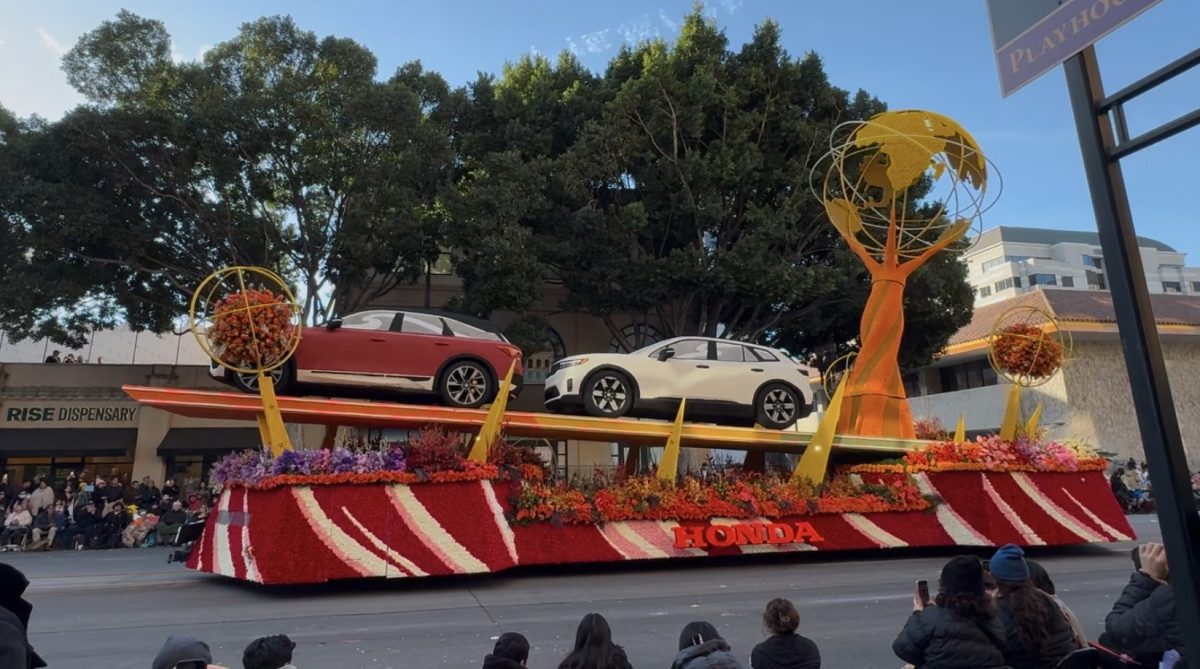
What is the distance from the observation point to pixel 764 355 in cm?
1357

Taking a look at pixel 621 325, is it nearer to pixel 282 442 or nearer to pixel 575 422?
pixel 575 422

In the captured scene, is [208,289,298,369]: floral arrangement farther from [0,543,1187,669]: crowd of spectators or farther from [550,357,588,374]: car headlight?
[0,543,1187,669]: crowd of spectators

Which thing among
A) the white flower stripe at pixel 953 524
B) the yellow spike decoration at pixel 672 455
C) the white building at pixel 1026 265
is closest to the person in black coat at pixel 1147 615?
the yellow spike decoration at pixel 672 455

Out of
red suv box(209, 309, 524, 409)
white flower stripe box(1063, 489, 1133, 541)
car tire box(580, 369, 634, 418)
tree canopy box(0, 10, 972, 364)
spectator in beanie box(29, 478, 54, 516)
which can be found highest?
tree canopy box(0, 10, 972, 364)

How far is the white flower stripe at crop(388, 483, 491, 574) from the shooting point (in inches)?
387

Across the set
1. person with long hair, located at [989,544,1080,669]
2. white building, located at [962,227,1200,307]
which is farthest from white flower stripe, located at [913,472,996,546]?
white building, located at [962,227,1200,307]

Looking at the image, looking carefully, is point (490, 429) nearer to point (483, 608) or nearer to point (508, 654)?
point (483, 608)

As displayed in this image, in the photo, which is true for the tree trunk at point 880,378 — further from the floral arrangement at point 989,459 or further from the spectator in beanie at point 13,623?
the spectator in beanie at point 13,623

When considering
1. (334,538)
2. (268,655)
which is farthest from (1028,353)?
(268,655)

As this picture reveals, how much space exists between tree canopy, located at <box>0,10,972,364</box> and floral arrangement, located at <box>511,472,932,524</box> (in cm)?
716

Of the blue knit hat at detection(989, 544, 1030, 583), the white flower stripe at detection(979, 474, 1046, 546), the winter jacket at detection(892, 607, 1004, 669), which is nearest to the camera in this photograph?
the winter jacket at detection(892, 607, 1004, 669)

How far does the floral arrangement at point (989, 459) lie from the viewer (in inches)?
500

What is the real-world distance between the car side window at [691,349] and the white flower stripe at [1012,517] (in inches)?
208

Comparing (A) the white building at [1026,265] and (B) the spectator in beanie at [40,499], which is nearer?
(B) the spectator in beanie at [40,499]
